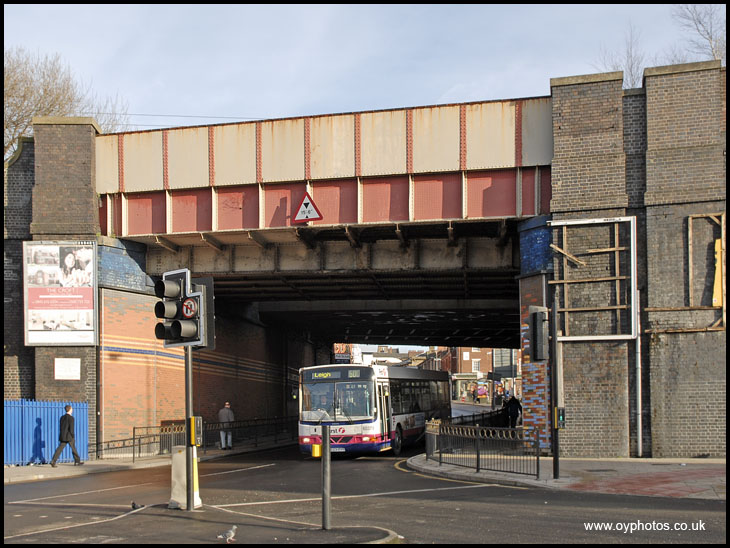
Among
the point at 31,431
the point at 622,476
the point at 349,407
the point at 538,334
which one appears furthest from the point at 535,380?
the point at 31,431

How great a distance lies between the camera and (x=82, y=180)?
25.7 m

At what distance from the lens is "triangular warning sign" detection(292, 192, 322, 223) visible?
948 inches

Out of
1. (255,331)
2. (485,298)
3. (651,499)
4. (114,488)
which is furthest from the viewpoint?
(255,331)

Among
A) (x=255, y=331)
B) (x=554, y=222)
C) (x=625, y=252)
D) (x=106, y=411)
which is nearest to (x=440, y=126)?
(x=554, y=222)

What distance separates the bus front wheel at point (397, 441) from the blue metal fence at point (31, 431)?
9.92m

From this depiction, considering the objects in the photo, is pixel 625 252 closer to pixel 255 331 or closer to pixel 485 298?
pixel 485 298

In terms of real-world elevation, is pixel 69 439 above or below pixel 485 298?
below

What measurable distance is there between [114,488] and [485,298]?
20247mm

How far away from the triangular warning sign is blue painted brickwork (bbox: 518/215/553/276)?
6173 mm

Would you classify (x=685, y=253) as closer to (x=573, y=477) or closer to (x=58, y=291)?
(x=573, y=477)

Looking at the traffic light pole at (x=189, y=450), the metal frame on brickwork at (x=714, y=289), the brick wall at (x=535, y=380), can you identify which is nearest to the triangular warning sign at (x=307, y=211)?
the brick wall at (x=535, y=380)

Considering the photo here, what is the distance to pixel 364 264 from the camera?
1027 inches

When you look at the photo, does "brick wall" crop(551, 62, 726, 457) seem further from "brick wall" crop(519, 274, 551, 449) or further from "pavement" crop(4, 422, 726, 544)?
"pavement" crop(4, 422, 726, 544)

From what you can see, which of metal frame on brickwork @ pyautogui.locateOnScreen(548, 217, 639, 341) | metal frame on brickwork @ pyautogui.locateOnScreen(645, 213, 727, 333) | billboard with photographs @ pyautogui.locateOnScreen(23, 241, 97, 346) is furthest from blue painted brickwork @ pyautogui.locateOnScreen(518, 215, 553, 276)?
billboard with photographs @ pyautogui.locateOnScreen(23, 241, 97, 346)
